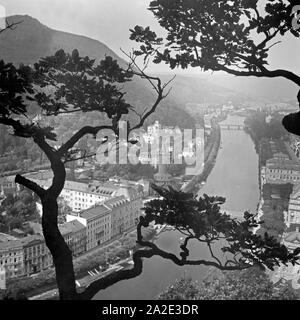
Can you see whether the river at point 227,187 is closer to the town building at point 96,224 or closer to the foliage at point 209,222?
the town building at point 96,224

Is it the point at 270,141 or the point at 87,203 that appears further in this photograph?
the point at 87,203

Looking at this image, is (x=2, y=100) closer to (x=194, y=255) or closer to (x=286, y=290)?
(x=194, y=255)

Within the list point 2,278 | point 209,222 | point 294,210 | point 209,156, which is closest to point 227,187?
point 209,156

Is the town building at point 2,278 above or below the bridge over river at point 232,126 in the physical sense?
below

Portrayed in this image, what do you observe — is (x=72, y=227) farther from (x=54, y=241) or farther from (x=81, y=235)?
(x=54, y=241)

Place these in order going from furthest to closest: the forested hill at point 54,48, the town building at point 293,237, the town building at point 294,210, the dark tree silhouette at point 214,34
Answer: the town building at point 293,237 < the town building at point 294,210 < the forested hill at point 54,48 < the dark tree silhouette at point 214,34

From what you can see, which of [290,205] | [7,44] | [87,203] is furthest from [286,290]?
[7,44]

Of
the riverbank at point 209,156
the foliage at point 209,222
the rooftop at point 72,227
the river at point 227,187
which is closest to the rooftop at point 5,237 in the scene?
the rooftop at point 72,227
